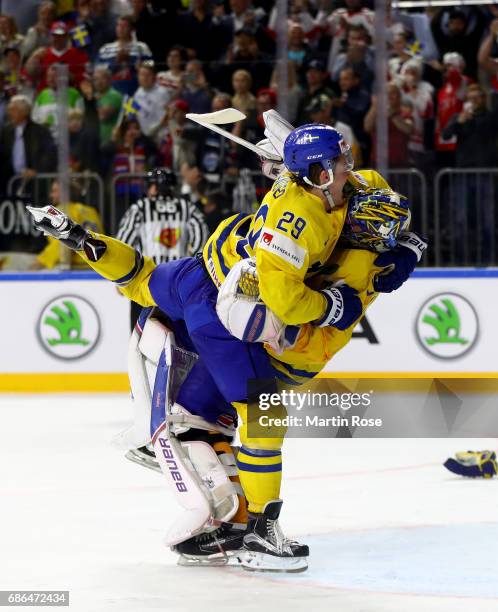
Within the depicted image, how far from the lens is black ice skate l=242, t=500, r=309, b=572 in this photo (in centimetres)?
402

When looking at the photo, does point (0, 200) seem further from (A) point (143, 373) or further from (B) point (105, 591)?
(B) point (105, 591)

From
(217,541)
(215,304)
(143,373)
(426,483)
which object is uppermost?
(215,304)

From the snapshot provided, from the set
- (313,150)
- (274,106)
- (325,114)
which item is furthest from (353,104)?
(313,150)

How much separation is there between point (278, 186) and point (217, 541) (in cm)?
119

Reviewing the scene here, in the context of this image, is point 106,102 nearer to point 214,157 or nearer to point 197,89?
point 197,89

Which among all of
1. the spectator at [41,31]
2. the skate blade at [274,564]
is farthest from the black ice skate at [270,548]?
the spectator at [41,31]

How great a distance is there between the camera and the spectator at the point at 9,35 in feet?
31.0

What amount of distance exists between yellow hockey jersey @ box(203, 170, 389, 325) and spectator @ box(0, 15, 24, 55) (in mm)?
5883

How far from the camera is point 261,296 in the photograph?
383 centimetres

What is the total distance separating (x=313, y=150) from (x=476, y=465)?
7.42 feet

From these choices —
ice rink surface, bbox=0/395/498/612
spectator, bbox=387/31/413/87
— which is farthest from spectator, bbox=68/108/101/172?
ice rink surface, bbox=0/395/498/612

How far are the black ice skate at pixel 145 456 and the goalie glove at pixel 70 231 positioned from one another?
0.71 meters

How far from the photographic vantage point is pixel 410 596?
12.1 feet

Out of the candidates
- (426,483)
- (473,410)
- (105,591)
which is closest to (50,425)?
(426,483)
